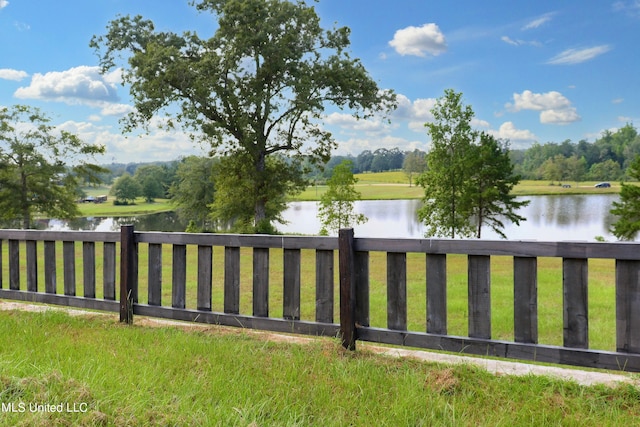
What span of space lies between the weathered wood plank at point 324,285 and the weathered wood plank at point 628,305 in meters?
1.95

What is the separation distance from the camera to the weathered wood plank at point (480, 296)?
3160mm

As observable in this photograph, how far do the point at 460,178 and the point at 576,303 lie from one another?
22.5m

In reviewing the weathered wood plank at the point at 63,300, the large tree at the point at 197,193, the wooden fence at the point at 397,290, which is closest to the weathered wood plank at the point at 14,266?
the weathered wood plank at the point at 63,300

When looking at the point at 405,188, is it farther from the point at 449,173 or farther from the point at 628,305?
the point at 628,305

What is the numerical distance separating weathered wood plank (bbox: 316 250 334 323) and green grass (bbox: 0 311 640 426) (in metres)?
0.24

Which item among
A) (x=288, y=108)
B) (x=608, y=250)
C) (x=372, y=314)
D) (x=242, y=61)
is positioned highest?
(x=242, y=61)

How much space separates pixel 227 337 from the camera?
12.0ft

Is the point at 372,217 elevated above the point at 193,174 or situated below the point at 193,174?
below

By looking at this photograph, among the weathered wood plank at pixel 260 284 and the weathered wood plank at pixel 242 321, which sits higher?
the weathered wood plank at pixel 260 284

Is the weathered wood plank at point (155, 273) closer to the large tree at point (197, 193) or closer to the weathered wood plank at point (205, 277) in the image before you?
the weathered wood plank at point (205, 277)

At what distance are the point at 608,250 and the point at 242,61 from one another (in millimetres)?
19624

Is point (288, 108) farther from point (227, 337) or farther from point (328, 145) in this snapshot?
point (227, 337)

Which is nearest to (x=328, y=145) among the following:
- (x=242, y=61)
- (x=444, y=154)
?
(x=242, y=61)

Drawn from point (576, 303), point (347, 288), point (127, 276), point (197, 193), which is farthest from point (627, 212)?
point (197, 193)
